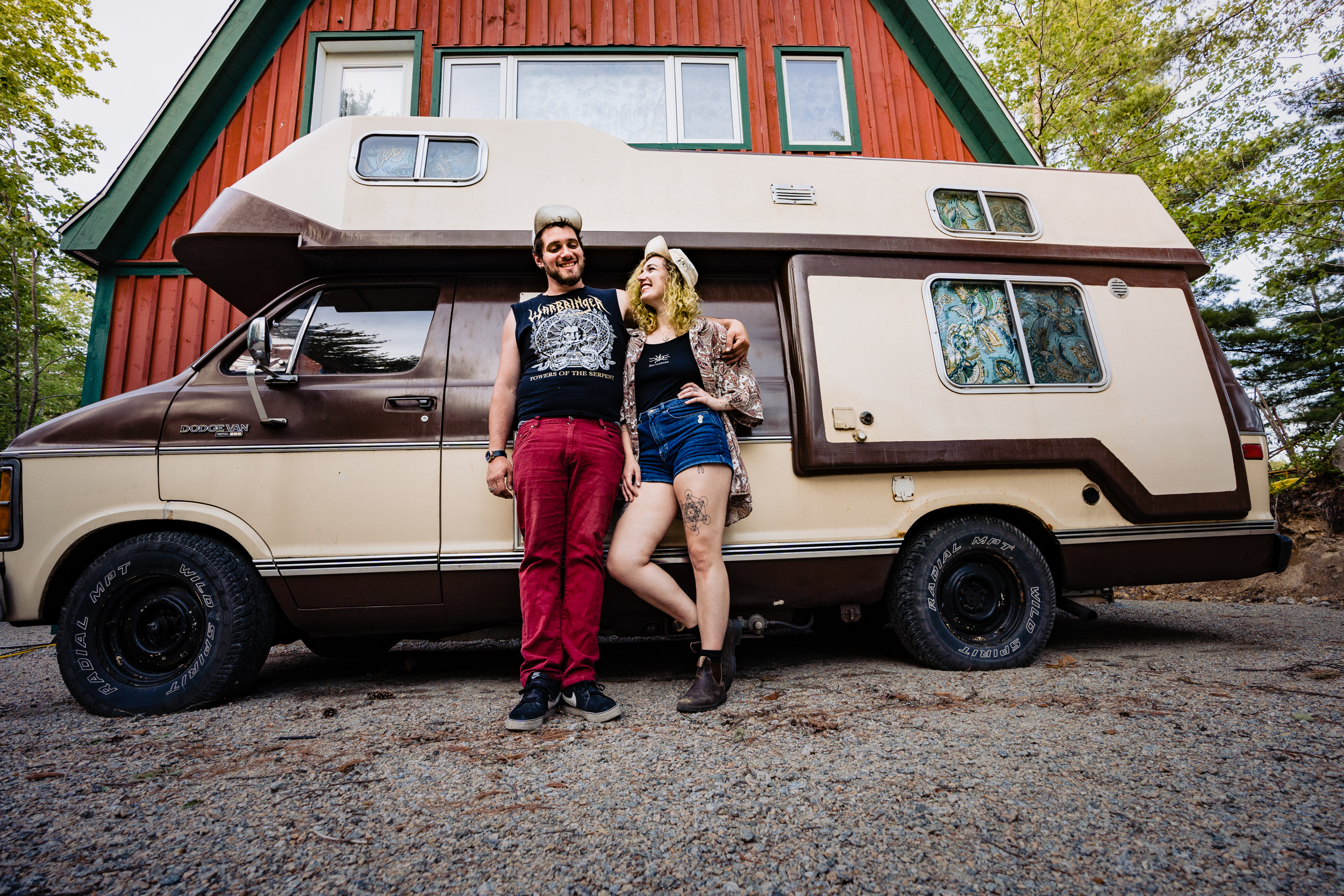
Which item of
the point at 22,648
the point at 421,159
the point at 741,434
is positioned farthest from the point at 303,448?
the point at 22,648

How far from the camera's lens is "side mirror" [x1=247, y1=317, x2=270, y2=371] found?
8.59 ft

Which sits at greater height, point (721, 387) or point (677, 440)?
point (721, 387)

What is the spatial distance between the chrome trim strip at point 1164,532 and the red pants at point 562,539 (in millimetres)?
2374

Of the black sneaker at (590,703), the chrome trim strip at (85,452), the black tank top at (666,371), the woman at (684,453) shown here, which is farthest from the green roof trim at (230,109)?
the black sneaker at (590,703)

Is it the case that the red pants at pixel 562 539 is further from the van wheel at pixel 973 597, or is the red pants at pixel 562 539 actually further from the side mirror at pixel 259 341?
the van wheel at pixel 973 597

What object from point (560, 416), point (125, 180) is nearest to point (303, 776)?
point (560, 416)

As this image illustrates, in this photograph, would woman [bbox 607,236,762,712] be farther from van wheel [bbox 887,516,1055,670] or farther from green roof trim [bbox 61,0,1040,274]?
green roof trim [bbox 61,0,1040,274]

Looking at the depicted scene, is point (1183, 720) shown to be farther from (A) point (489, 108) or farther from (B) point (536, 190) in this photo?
(A) point (489, 108)

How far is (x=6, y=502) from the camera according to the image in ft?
8.86

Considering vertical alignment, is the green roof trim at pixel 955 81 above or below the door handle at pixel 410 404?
above

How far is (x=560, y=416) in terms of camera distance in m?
2.58

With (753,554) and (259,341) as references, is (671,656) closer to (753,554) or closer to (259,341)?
(753,554)

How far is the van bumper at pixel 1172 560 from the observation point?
3.14 m

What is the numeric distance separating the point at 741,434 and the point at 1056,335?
6.04ft
